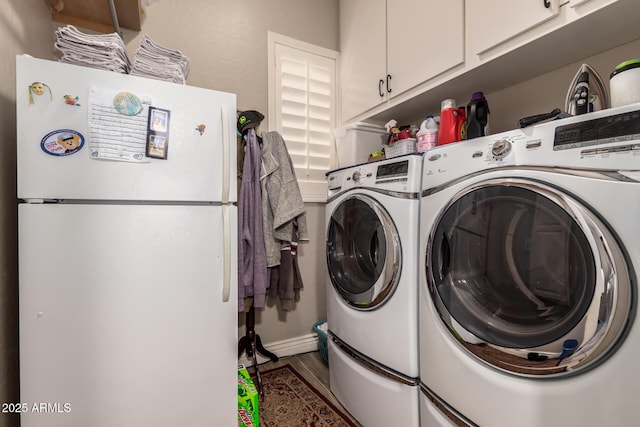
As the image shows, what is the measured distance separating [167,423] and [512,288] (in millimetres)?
1248

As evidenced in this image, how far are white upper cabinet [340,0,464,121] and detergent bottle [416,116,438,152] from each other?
8.8 inches

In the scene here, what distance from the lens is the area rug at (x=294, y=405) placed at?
4.36ft

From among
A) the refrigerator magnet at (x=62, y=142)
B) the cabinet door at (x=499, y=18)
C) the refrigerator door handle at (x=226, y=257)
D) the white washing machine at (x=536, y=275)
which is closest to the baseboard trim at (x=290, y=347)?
the refrigerator door handle at (x=226, y=257)

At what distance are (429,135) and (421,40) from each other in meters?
0.48

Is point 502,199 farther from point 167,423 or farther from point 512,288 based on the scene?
point 167,423

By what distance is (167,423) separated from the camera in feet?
3.29

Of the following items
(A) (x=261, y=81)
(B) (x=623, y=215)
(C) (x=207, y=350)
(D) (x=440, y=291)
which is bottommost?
(C) (x=207, y=350)

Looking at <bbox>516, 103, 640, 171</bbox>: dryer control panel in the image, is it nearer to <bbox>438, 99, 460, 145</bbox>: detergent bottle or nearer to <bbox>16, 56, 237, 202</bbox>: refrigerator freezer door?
<bbox>438, 99, 460, 145</bbox>: detergent bottle

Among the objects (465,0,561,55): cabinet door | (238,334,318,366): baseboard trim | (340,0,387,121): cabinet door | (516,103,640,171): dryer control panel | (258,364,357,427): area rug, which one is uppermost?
(340,0,387,121): cabinet door

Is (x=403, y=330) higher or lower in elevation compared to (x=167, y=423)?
higher

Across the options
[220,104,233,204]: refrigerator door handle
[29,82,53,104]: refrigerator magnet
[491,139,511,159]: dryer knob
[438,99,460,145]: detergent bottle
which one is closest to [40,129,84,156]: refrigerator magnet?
[29,82,53,104]: refrigerator magnet

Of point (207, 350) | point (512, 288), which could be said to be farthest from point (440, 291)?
point (207, 350)

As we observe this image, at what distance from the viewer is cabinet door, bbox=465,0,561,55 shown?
943 mm

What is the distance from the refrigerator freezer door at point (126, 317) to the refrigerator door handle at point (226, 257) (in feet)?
0.06
